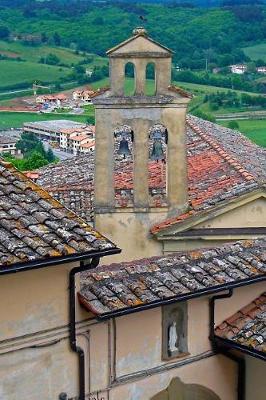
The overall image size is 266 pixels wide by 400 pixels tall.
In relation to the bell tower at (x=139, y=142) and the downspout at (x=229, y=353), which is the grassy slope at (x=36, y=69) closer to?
the bell tower at (x=139, y=142)

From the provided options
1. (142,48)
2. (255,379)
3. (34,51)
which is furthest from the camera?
(34,51)

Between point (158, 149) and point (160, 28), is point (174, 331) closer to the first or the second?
point (158, 149)

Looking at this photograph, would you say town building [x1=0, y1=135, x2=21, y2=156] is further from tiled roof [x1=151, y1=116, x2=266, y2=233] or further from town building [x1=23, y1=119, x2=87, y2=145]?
tiled roof [x1=151, y1=116, x2=266, y2=233]

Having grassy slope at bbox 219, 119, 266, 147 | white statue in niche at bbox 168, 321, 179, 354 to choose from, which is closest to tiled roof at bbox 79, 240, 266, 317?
white statue in niche at bbox 168, 321, 179, 354

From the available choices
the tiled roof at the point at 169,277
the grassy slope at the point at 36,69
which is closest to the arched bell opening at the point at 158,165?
the tiled roof at the point at 169,277

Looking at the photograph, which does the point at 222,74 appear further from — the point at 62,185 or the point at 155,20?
the point at 62,185

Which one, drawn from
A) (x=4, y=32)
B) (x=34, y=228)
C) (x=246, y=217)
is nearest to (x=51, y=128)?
(x=4, y=32)
